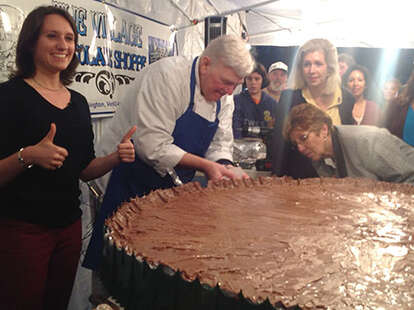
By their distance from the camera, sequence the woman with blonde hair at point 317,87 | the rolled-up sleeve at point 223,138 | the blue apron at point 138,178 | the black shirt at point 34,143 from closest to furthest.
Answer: the black shirt at point 34,143 → the blue apron at point 138,178 → the rolled-up sleeve at point 223,138 → the woman with blonde hair at point 317,87

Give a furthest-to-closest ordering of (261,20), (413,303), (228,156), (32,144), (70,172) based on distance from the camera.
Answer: (261,20) → (228,156) → (70,172) → (32,144) → (413,303)

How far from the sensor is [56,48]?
4.85 feet

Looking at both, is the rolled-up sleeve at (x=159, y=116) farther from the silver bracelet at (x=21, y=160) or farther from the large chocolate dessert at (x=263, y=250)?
the silver bracelet at (x=21, y=160)

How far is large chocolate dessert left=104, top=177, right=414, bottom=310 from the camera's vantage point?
2.77 ft

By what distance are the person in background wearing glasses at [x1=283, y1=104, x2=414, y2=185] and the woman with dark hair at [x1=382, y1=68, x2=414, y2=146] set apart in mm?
54

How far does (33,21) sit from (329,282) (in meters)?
1.43

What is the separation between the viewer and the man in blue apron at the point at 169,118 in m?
1.86

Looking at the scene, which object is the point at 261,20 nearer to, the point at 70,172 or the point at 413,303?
the point at 70,172

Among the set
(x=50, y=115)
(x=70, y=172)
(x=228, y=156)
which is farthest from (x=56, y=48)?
(x=228, y=156)

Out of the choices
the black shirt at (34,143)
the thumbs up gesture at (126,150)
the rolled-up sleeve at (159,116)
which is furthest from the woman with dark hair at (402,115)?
the black shirt at (34,143)

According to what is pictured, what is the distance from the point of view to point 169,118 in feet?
6.40

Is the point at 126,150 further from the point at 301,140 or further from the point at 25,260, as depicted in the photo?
the point at 301,140

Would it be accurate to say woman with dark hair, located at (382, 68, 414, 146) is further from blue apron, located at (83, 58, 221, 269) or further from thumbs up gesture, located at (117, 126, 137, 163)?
thumbs up gesture, located at (117, 126, 137, 163)

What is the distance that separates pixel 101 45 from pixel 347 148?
216cm
